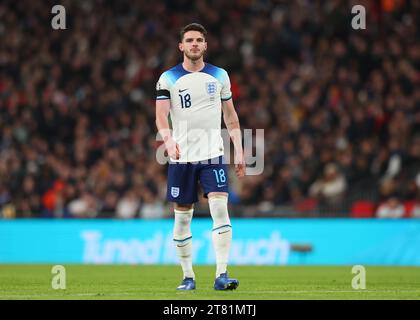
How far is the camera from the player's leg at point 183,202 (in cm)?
1087

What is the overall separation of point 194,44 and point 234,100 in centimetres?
1426

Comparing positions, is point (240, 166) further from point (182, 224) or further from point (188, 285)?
point (188, 285)

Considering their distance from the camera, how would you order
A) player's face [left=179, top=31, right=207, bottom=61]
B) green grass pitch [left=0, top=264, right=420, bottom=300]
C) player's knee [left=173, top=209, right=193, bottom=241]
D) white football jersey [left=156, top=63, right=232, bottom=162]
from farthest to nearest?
player's knee [left=173, top=209, right=193, bottom=241] → white football jersey [left=156, top=63, right=232, bottom=162] → player's face [left=179, top=31, right=207, bottom=61] → green grass pitch [left=0, top=264, right=420, bottom=300]

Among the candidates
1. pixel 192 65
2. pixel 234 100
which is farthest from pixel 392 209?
pixel 192 65

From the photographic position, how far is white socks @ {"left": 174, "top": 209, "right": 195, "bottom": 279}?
11.0m

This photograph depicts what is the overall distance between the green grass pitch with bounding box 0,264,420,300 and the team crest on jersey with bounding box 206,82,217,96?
2093 millimetres

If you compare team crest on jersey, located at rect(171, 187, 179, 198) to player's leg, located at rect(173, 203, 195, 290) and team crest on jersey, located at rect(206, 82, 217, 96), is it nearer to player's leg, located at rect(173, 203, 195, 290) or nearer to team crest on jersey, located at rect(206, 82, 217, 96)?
player's leg, located at rect(173, 203, 195, 290)

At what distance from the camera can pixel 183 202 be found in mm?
10883

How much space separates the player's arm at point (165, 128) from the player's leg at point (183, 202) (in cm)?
27

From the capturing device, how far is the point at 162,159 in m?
23.0

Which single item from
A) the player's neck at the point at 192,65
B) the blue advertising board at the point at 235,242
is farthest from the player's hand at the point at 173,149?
the blue advertising board at the point at 235,242

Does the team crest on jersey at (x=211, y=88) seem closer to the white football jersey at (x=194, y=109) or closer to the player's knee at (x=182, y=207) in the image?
the white football jersey at (x=194, y=109)

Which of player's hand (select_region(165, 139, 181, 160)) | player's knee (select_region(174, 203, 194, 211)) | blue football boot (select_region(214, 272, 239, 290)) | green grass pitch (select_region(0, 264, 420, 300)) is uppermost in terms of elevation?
player's hand (select_region(165, 139, 181, 160))

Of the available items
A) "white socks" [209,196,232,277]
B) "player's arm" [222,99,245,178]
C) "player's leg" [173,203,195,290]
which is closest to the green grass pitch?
"player's leg" [173,203,195,290]
